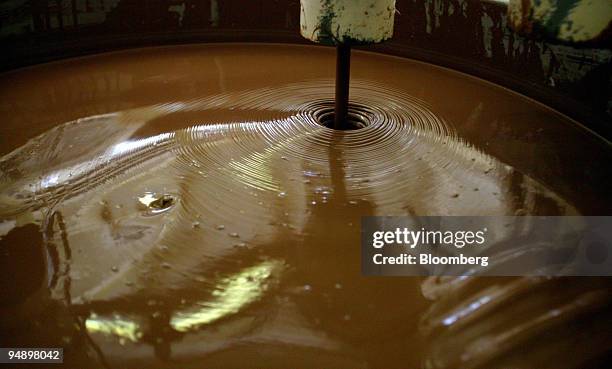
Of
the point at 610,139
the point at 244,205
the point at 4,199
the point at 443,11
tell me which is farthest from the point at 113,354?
the point at 443,11

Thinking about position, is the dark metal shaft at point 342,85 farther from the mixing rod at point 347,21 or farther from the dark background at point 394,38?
the dark background at point 394,38

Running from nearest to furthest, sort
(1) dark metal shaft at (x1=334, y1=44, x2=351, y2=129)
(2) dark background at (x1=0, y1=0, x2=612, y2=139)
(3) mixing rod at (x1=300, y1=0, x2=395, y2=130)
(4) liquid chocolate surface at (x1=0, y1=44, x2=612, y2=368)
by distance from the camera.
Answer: (4) liquid chocolate surface at (x1=0, y1=44, x2=612, y2=368), (3) mixing rod at (x1=300, y1=0, x2=395, y2=130), (1) dark metal shaft at (x1=334, y1=44, x2=351, y2=129), (2) dark background at (x1=0, y1=0, x2=612, y2=139)

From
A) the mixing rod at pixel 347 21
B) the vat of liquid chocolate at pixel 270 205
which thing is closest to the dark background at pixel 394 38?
the vat of liquid chocolate at pixel 270 205

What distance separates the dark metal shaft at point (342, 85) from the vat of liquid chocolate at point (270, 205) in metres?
0.07

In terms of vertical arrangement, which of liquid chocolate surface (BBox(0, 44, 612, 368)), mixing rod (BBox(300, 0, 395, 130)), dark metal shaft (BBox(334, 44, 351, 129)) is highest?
mixing rod (BBox(300, 0, 395, 130))

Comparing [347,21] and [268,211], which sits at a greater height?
[347,21]

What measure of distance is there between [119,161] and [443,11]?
1.35 meters

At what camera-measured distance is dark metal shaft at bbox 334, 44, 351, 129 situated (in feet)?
5.48

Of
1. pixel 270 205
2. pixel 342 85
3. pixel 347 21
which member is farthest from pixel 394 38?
pixel 270 205

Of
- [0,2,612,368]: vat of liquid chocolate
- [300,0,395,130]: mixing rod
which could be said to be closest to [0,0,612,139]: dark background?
[0,2,612,368]: vat of liquid chocolate

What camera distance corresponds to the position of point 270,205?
1317mm

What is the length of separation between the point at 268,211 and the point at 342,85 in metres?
0.56

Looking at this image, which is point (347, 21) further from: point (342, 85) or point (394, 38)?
point (394, 38)

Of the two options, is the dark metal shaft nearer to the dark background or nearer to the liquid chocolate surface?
the liquid chocolate surface
